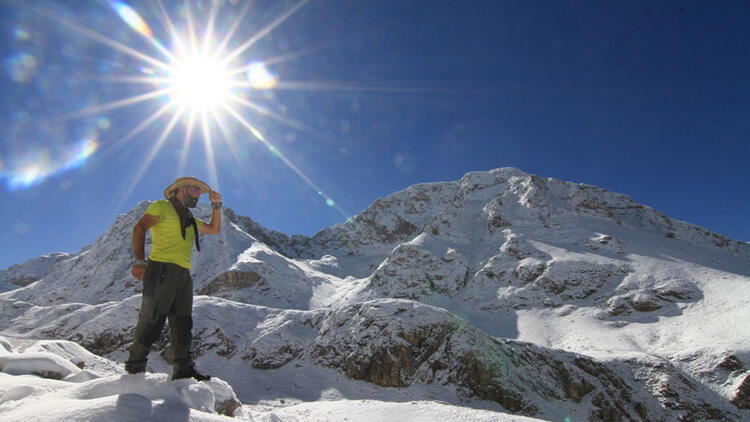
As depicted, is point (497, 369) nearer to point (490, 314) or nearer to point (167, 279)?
point (167, 279)

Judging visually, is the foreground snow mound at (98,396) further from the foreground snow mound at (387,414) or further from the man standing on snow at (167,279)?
the foreground snow mound at (387,414)

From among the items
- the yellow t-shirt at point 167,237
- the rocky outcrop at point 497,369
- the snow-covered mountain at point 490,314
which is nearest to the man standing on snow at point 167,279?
the yellow t-shirt at point 167,237

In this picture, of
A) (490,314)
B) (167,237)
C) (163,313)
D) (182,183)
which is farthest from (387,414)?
(490,314)

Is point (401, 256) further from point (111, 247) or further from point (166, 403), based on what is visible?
point (111, 247)

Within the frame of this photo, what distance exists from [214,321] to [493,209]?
200ft

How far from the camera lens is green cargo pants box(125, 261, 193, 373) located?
4.22 m

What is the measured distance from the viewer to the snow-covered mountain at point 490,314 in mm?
Answer: 20406

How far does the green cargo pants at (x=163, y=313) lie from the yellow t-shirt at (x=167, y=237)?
0.30 ft

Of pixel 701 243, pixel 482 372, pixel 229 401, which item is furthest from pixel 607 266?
pixel 229 401

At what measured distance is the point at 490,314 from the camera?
44.9 meters

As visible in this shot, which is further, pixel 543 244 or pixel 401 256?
pixel 401 256

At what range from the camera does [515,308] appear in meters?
44.5

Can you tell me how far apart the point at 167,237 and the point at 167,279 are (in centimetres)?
54

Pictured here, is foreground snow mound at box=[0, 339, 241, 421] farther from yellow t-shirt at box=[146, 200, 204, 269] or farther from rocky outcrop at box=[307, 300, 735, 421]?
rocky outcrop at box=[307, 300, 735, 421]
